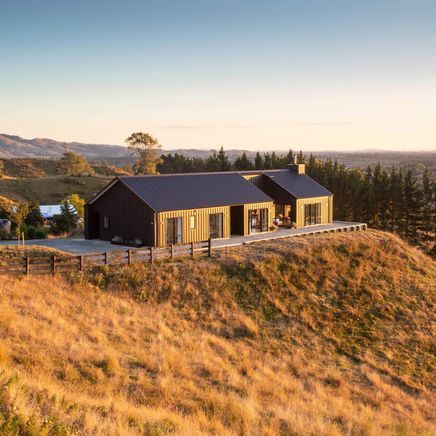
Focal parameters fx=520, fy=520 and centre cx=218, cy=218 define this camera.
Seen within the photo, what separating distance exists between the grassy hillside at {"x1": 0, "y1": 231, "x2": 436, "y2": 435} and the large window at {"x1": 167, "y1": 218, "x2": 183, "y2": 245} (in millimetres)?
3749

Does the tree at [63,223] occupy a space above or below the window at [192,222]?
below

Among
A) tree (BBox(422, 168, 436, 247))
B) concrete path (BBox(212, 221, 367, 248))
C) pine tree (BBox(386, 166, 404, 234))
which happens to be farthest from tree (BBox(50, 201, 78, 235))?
tree (BBox(422, 168, 436, 247))

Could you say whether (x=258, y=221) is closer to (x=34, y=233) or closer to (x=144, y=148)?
(x=34, y=233)

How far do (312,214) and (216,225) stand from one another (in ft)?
36.1

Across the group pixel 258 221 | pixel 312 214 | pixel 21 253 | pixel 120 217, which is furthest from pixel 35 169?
pixel 21 253

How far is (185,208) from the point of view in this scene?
104 feet

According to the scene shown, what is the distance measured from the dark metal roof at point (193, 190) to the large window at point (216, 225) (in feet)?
2.60

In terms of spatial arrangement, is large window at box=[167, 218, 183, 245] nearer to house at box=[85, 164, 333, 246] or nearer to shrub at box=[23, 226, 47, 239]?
house at box=[85, 164, 333, 246]

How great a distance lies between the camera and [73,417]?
1044 cm

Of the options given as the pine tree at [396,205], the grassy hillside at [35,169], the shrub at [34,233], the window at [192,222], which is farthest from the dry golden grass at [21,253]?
→ the grassy hillside at [35,169]

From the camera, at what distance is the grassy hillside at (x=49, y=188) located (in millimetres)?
73188

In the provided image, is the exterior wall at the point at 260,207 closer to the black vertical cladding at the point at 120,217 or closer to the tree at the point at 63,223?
the black vertical cladding at the point at 120,217

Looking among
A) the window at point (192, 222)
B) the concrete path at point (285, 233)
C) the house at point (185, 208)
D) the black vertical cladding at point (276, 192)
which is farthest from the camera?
the black vertical cladding at point (276, 192)

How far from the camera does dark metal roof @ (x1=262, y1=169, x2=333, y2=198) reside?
40984 millimetres
